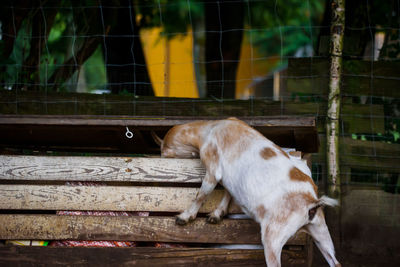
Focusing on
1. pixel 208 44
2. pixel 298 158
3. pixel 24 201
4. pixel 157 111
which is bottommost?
pixel 24 201

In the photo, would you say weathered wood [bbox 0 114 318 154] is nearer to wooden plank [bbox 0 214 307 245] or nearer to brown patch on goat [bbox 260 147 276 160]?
brown patch on goat [bbox 260 147 276 160]

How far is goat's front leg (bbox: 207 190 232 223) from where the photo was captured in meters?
3.25

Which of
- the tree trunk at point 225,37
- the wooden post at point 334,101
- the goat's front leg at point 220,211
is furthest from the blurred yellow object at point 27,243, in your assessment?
the tree trunk at point 225,37

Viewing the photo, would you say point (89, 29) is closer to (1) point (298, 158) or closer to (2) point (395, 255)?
(1) point (298, 158)

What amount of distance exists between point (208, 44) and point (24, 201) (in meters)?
4.67

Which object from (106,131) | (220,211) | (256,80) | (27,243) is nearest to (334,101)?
(256,80)

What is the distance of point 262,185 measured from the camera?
10.00 ft

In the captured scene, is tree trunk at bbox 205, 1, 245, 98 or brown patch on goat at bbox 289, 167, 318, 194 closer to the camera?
brown patch on goat at bbox 289, 167, 318, 194

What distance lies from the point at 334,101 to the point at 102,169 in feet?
7.75

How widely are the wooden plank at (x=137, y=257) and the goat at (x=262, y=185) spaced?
221 millimetres

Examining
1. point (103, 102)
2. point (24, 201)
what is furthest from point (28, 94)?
point (24, 201)

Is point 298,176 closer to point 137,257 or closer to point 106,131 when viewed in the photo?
point 137,257

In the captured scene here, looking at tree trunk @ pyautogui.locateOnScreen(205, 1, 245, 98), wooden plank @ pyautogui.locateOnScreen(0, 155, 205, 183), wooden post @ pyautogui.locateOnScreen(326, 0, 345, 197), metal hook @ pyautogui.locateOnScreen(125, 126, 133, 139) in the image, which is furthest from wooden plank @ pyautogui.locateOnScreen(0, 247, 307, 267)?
tree trunk @ pyautogui.locateOnScreen(205, 1, 245, 98)

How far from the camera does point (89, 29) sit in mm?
5934
